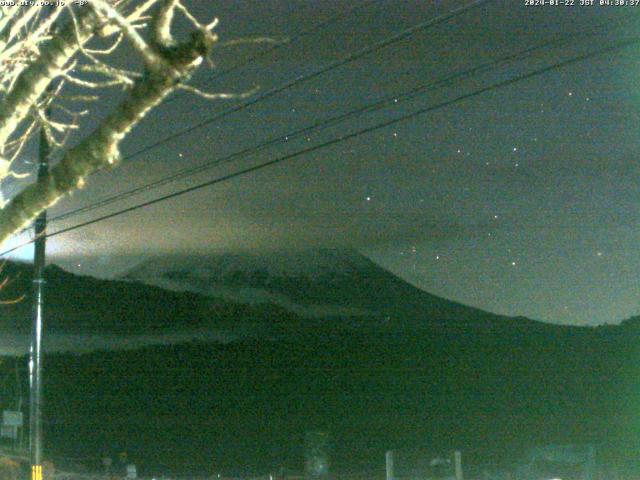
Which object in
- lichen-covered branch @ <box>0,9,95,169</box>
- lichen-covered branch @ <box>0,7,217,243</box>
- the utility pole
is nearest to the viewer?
lichen-covered branch @ <box>0,7,217,243</box>

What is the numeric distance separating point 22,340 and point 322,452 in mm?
15555

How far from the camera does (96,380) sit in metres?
72.9

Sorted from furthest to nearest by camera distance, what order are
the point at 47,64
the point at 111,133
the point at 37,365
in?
the point at 37,365 → the point at 47,64 → the point at 111,133

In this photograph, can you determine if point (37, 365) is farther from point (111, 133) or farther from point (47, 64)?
point (111, 133)

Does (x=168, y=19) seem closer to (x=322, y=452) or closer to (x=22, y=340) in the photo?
(x=22, y=340)

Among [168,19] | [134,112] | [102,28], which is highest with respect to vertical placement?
[102,28]

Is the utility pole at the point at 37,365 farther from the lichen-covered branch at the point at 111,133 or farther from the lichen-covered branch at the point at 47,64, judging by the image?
the lichen-covered branch at the point at 111,133

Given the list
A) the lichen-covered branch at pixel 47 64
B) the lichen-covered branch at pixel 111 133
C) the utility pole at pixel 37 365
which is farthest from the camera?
the utility pole at pixel 37 365

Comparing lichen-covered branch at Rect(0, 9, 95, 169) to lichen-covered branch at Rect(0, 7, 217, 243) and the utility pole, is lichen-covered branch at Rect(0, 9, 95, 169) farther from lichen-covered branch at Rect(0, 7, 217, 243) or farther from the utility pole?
the utility pole

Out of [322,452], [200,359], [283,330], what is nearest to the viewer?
[322,452]

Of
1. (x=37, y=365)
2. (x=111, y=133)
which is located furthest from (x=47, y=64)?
(x=37, y=365)

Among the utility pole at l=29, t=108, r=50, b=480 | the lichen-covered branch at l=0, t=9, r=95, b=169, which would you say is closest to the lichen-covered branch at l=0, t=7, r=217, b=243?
the lichen-covered branch at l=0, t=9, r=95, b=169

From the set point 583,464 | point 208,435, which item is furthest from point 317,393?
point 583,464

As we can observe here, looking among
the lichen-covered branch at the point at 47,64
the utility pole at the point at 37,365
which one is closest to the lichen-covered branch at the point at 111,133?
the lichen-covered branch at the point at 47,64
